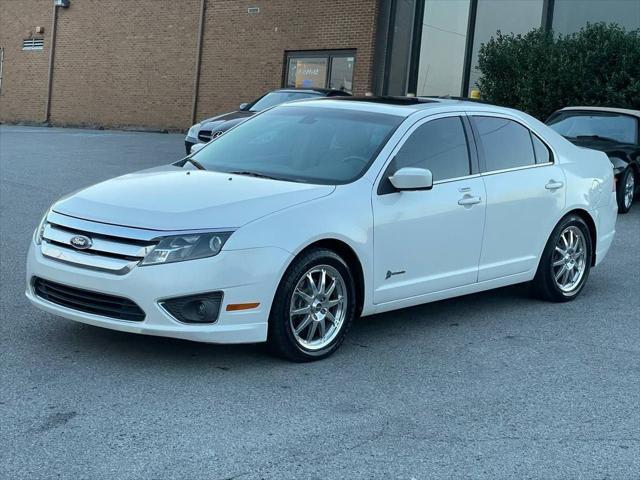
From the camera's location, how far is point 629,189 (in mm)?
13172

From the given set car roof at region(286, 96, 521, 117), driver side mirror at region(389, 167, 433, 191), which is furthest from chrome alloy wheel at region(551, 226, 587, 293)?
driver side mirror at region(389, 167, 433, 191)

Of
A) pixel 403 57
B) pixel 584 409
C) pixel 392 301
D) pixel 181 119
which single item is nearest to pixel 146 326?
pixel 392 301

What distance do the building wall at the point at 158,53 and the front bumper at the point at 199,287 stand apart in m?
18.4

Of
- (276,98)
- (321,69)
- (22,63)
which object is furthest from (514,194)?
(22,63)

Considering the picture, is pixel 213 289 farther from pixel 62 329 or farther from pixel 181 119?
pixel 181 119

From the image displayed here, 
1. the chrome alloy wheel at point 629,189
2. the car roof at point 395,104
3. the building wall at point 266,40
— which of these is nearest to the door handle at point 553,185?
the car roof at point 395,104

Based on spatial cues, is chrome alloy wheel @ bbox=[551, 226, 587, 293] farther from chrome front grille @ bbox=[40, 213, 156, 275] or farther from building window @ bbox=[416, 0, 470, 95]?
building window @ bbox=[416, 0, 470, 95]

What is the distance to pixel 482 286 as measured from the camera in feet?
22.0

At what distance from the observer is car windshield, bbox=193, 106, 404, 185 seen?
5992 mm

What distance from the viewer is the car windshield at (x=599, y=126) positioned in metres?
13.7

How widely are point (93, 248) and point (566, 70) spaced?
546 inches

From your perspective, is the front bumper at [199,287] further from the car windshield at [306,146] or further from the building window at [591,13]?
the building window at [591,13]

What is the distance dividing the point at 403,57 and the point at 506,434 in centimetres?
1953

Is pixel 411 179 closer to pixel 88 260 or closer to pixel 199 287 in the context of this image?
pixel 199 287
